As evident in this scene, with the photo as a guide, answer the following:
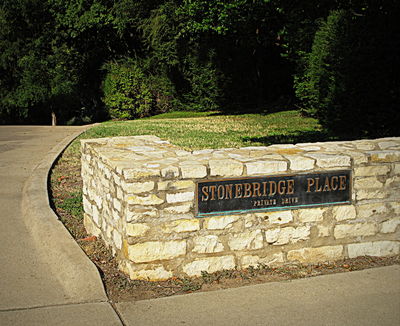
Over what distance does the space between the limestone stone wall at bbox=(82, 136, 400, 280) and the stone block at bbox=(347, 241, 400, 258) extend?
0.03 feet

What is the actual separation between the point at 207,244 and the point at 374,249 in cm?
185

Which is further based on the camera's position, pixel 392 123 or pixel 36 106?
pixel 36 106

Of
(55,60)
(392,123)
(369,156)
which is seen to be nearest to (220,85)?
(55,60)

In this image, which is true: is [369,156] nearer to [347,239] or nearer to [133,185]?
[347,239]

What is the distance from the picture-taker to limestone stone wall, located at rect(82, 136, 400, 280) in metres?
4.70

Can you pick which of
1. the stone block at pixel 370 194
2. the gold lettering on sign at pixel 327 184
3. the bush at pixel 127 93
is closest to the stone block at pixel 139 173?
the gold lettering on sign at pixel 327 184

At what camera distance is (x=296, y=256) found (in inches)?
206

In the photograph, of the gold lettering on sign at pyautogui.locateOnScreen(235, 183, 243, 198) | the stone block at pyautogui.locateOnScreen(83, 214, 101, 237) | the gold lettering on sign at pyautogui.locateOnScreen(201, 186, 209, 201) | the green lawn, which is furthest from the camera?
the green lawn

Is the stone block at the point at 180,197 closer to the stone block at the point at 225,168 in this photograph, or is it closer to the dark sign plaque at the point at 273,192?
the dark sign plaque at the point at 273,192

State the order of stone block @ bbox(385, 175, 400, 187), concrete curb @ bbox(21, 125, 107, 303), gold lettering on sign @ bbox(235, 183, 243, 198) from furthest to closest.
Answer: stone block @ bbox(385, 175, 400, 187), gold lettering on sign @ bbox(235, 183, 243, 198), concrete curb @ bbox(21, 125, 107, 303)

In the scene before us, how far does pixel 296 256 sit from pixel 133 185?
5.98 feet

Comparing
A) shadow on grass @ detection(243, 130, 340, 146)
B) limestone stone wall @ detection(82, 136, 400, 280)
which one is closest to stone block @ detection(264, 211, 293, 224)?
limestone stone wall @ detection(82, 136, 400, 280)

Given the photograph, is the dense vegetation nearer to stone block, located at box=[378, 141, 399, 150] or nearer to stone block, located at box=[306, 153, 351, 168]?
stone block, located at box=[378, 141, 399, 150]

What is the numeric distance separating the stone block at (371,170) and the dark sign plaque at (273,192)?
0.35 ft
